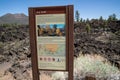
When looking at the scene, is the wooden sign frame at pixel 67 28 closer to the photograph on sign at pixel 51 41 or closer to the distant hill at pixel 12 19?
the photograph on sign at pixel 51 41

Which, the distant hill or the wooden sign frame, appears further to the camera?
the distant hill

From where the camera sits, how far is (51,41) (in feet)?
12.3

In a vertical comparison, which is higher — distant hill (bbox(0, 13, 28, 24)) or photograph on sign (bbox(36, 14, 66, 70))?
distant hill (bbox(0, 13, 28, 24))

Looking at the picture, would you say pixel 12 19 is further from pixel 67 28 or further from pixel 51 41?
pixel 67 28

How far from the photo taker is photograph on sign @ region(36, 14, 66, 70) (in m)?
3.71

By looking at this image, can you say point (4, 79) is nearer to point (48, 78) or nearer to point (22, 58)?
point (48, 78)

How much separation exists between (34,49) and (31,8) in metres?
0.87

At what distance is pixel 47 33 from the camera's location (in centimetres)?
380

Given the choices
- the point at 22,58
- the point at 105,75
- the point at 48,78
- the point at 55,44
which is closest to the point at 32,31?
the point at 55,44

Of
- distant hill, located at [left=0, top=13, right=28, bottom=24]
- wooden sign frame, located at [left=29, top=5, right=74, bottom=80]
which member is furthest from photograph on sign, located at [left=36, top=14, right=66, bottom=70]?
distant hill, located at [left=0, top=13, right=28, bottom=24]

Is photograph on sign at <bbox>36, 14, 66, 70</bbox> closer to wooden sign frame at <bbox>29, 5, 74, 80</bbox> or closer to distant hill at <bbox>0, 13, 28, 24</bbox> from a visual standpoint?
wooden sign frame at <bbox>29, 5, 74, 80</bbox>

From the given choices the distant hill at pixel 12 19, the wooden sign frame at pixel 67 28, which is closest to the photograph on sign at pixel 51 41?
the wooden sign frame at pixel 67 28

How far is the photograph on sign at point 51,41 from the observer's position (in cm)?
371

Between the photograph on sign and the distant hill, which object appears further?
the distant hill
